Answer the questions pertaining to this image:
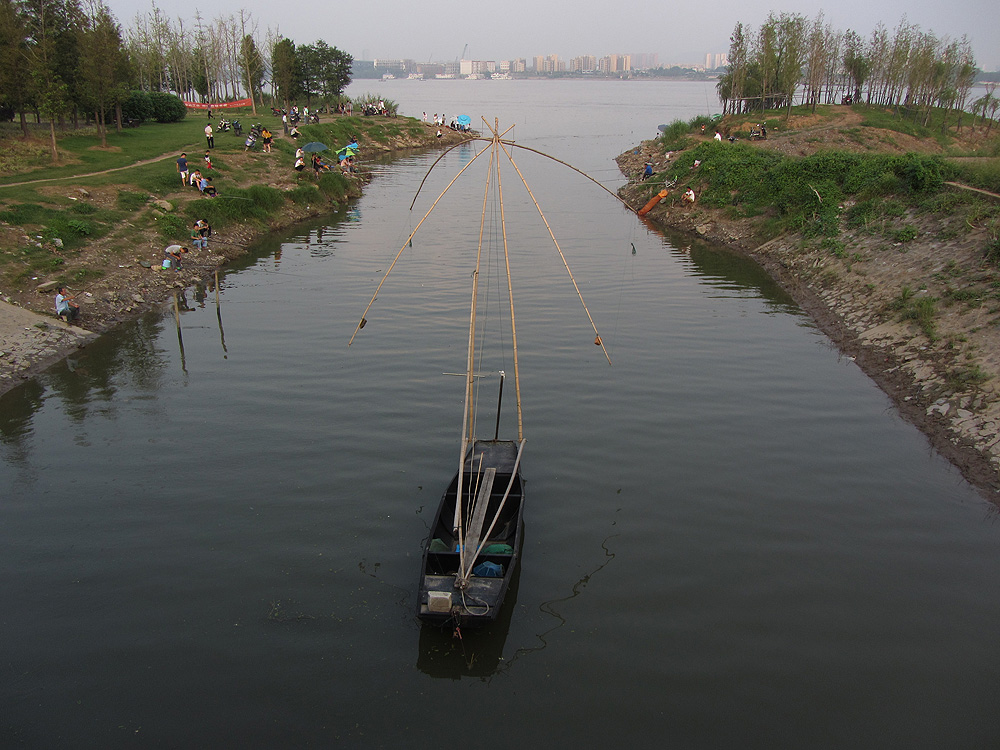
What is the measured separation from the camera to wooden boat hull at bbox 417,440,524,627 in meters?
9.12

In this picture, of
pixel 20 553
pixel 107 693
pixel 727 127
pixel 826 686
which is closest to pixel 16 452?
pixel 20 553

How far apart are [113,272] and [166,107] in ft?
103

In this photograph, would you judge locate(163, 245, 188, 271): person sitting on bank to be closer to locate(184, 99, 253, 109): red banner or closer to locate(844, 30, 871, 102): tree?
locate(184, 99, 253, 109): red banner

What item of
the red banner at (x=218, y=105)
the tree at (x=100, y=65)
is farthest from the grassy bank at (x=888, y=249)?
the red banner at (x=218, y=105)

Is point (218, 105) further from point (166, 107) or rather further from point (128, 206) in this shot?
point (128, 206)

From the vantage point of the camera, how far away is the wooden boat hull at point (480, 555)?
29.9 feet

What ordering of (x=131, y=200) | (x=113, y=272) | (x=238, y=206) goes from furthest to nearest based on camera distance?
(x=238, y=206) < (x=131, y=200) < (x=113, y=272)

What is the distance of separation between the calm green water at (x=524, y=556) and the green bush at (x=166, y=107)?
35.0 metres

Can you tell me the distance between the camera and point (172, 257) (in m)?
26.0

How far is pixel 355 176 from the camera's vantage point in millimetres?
47188

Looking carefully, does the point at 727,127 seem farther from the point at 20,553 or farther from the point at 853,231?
the point at 20,553

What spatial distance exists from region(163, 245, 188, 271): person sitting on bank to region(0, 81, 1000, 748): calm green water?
5.56 metres

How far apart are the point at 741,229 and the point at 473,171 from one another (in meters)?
30.3

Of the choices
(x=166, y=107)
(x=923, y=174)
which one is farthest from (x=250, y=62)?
(x=923, y=174)
